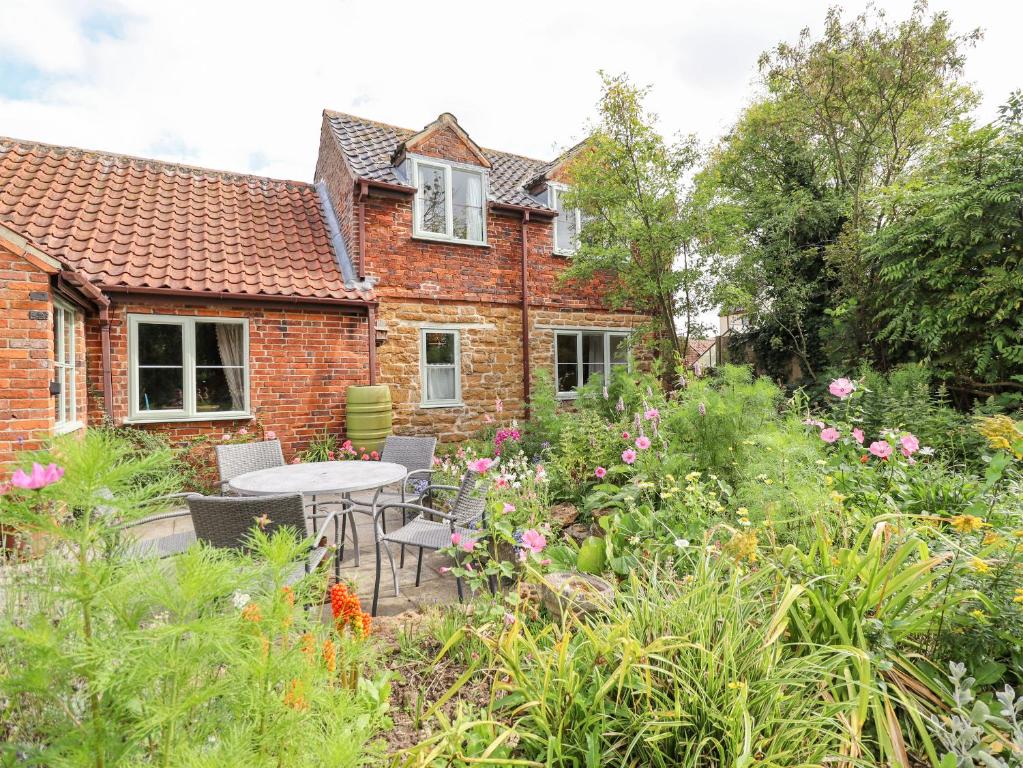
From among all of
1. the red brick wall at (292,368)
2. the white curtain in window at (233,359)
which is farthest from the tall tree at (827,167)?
the white curtain in window at (233,359)

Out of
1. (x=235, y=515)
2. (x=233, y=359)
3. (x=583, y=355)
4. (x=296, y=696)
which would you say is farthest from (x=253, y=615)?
(x=583, y=355)

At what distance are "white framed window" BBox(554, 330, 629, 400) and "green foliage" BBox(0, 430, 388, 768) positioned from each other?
388 inches

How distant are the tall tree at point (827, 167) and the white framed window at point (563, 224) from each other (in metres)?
2.91

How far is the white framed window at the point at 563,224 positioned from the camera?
10984 millimetres

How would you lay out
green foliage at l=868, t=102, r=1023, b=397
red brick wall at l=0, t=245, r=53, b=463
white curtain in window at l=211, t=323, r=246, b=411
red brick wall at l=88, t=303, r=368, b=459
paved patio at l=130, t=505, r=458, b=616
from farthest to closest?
white curtain in window at l=211, t=323, r=246, b=411, red brick wall at l=88, t=303, r=368, b=459, green foliage at l=868, t=102, r=1023, b=397, red brick wall at l=0, t=245, r=53, b=463, paved patio at l=130, t=505, r=458, b=616

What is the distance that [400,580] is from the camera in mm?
4031

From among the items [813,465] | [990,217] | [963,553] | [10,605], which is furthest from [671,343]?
[10,605]

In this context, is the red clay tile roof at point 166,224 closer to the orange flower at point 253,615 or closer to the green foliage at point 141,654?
the green foliage at point 141,654

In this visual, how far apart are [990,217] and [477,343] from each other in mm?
7687

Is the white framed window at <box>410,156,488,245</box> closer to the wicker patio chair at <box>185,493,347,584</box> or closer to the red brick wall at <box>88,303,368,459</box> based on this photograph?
the red brick wall at <box>88,303,368,459</box>

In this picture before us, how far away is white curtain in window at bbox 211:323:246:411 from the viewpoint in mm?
7664

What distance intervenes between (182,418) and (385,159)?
19.2 ft

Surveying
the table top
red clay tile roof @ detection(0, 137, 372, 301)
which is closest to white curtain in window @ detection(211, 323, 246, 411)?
red clay tile roof @ detection(0, 137, 372, 301)

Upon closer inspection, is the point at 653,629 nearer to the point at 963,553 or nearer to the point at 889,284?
the point at 963,553
